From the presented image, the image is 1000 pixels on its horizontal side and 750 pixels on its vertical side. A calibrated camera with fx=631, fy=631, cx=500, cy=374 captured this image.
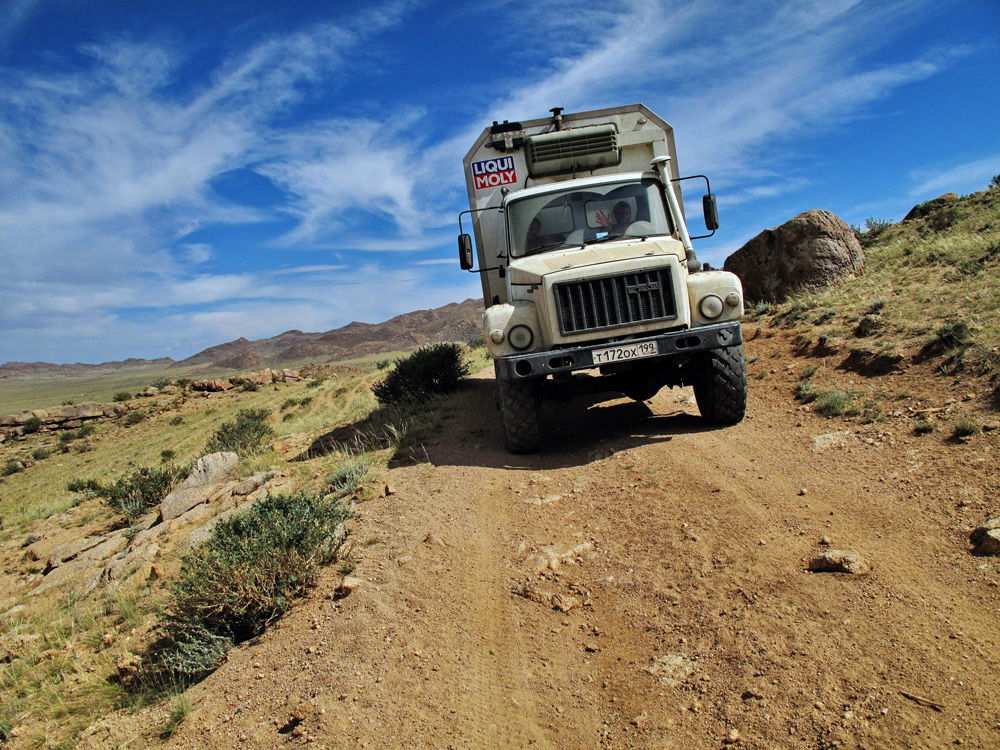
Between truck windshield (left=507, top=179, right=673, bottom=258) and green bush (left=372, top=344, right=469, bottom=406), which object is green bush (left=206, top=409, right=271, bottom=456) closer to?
green bush (left=372, top=344, right=469, bottom=406)

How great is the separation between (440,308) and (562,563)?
10111 cm

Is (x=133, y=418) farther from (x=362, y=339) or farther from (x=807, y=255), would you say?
(x=362, y=339)

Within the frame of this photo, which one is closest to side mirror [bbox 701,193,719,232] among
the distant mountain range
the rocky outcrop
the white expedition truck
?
the white expedition truck

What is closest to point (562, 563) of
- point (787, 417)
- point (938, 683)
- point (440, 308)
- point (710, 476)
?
point (710, 476)

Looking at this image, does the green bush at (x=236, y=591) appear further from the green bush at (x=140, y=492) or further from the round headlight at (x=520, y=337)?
the green bush at (x=140, y=492)

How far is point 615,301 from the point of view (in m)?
6.26

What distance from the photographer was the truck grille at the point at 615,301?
20.5 ft

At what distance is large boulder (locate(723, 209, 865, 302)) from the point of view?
499 inches

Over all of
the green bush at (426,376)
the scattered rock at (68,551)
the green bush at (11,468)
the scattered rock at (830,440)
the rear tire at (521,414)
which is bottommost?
the scattered rock at (68,551)

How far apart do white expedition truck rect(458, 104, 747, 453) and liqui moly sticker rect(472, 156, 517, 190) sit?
0.01 metres

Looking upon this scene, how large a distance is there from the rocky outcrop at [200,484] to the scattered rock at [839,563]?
781cm

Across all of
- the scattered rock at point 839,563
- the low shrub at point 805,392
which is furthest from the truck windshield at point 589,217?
the scattered rock at point 839,563

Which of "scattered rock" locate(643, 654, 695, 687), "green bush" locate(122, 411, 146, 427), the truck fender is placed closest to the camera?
"scattered rock" locate(643, 654, 695, 687)

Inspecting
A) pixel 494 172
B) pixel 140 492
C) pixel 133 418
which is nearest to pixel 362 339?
pixel 133 418
